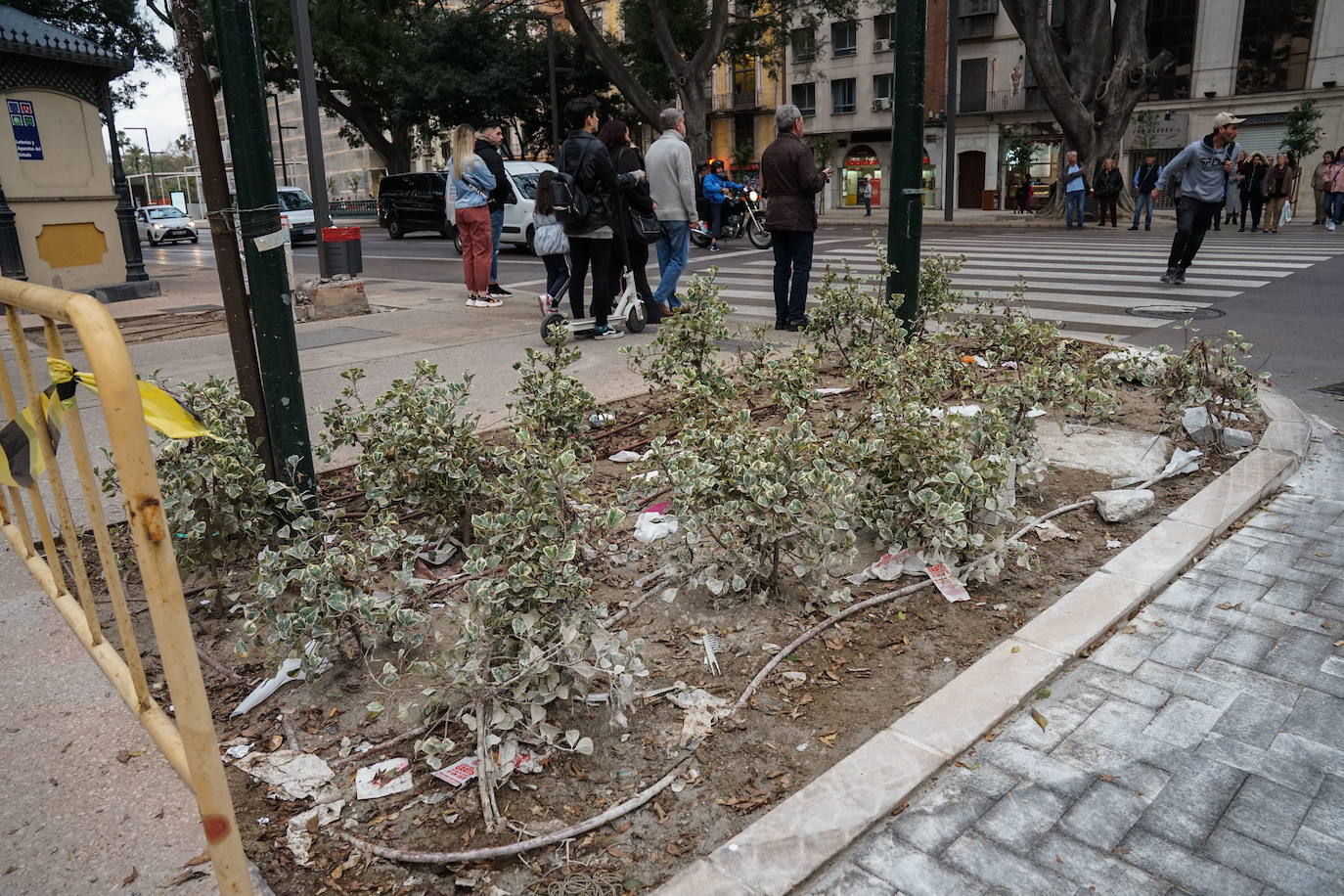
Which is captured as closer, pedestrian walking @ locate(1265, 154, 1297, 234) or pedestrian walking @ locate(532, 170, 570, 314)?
pedestrian walking @ locate(532, 170, 570, 314)

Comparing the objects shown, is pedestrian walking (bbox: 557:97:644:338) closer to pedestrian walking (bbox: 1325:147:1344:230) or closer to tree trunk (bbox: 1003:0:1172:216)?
tree trunk (bbox: 1003:0:1172:216)

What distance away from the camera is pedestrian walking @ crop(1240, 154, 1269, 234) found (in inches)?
844

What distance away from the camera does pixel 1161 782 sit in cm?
236

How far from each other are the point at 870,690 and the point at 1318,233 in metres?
22.1

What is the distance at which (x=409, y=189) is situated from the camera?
28344mm

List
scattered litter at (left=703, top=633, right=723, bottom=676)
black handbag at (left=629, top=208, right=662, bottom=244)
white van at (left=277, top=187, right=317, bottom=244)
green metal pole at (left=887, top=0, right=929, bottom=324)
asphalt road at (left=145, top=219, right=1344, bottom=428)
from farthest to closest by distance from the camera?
white van at (left=277, top=187, right=317, bottom=244) < black handbag at (left=629, top=208, right=662, bottom=244) < asphalt road at (left=145, top=219, right=1344, bottom=428) < green metal pole at (left=887, top=0, right=929, bottom=324) < scattered litter at (left=703, top=633, right=723, bottom=676)

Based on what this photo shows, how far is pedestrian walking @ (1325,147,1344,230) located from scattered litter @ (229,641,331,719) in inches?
977

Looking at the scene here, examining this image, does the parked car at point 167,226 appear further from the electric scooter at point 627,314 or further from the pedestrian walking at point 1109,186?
the electric scooter at point 627,314

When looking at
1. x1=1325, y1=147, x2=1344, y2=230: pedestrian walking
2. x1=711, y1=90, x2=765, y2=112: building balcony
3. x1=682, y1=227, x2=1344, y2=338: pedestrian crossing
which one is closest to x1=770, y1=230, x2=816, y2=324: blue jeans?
x1=682, y1=227, x2=1344, y2=338: pedestrian crossing

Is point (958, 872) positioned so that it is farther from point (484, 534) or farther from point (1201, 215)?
point (1201, 215)

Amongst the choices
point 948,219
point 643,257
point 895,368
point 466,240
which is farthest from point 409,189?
point 895,368

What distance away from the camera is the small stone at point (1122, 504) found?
156 inches

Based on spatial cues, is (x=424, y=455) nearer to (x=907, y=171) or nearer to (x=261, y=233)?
(x=261, y=233)

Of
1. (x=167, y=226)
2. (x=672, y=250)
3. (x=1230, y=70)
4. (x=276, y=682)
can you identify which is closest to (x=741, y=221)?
(x=672, y=250)
